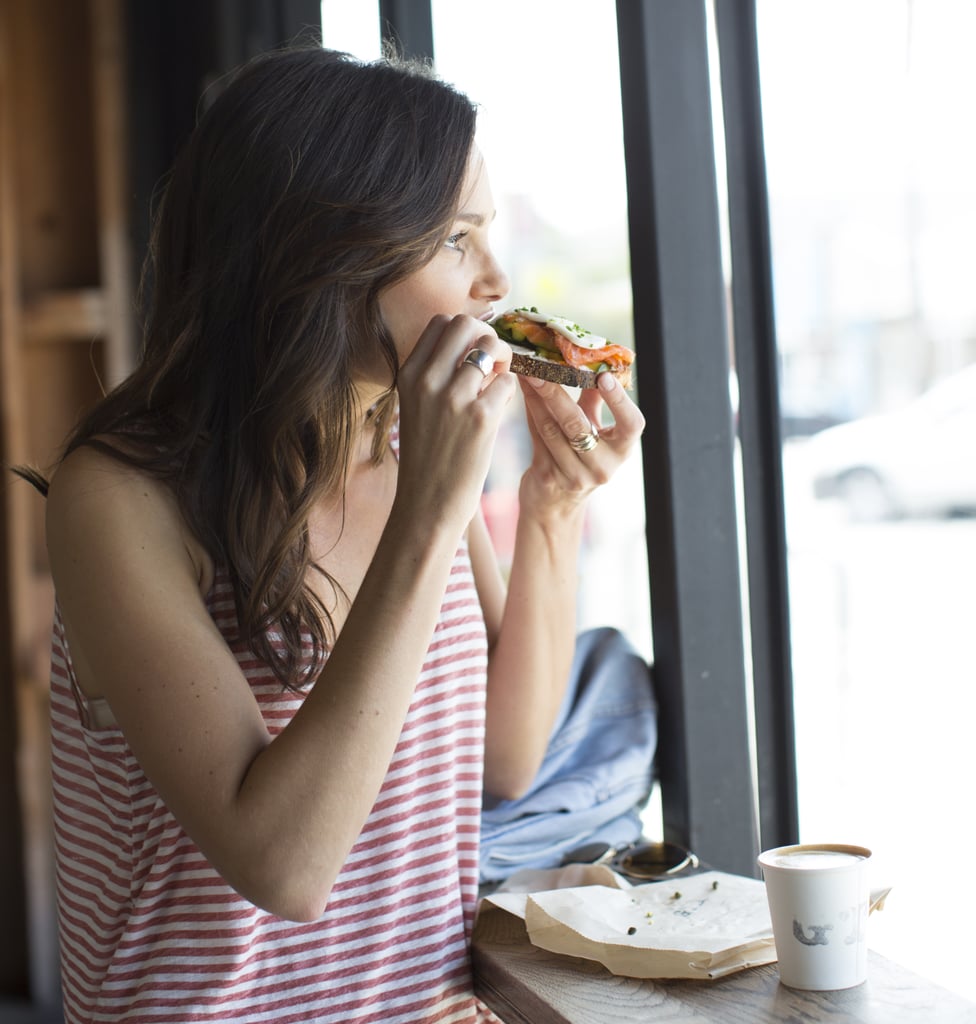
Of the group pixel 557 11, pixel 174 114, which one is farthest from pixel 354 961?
pixel 174 114

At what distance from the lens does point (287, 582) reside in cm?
134

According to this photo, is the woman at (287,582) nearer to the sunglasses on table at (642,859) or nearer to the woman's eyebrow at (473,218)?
the woman's eyebrow at (473,218)

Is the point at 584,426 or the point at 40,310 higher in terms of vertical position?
the point at 40,310

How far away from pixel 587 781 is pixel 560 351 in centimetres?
63

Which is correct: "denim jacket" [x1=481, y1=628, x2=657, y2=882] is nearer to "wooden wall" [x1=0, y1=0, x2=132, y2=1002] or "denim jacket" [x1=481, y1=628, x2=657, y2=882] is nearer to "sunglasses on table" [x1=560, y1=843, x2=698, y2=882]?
"sunglasses on table" [x1=560, y1=843, x2=698, y2=882]

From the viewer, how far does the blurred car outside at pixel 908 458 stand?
Answer: 1.41m

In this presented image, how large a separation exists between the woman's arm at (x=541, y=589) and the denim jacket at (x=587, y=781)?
56 millimetres

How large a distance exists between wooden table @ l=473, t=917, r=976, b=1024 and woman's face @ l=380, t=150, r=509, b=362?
722mm

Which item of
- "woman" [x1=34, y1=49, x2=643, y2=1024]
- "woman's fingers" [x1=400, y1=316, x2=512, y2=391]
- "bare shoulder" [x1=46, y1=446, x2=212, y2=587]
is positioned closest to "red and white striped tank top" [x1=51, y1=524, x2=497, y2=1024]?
"woman" [x1=34, y1=49, x2=643, y2=1024]

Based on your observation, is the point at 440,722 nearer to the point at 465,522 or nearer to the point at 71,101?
the point at 465,522

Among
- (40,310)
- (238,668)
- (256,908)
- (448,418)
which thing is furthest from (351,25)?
(256,908)

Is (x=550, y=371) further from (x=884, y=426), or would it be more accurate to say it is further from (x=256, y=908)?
(x=256, y=908)

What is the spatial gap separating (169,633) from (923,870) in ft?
3.31

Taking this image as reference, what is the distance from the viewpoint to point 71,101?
351 cm
